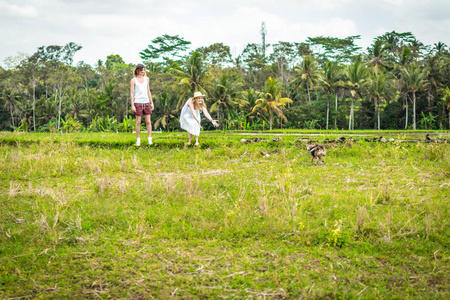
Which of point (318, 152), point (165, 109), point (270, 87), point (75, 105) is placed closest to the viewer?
point (318, 152)

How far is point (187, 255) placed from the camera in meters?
4.18

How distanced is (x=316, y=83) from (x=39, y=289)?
57137 millimetres

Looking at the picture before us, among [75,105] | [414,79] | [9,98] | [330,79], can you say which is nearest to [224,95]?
[330,79]

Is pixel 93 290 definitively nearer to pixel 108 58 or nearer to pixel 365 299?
pixel 365 299

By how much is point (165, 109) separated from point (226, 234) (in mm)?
47958

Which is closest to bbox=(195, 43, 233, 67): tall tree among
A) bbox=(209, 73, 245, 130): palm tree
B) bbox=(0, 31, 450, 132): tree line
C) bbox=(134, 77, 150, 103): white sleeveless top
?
bbox=(0, 31, 450, 132): tree line

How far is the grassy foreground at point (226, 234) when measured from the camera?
3557 mm

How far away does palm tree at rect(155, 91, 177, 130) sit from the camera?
168 ft

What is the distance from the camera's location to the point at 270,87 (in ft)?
142

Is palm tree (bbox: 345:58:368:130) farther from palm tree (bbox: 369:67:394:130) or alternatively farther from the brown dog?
the brown dog

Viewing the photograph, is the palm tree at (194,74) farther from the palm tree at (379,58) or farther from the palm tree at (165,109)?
the palm tree at (379,58)

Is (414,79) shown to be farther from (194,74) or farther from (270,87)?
(194,74)

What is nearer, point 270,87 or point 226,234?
point 226,234

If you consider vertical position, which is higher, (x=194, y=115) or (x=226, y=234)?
(x=194, y=115)
